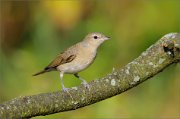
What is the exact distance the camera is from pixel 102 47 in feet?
26.1

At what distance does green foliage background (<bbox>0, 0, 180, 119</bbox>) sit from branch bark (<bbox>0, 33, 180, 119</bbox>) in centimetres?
283

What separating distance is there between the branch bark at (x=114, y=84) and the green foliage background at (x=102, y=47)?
111 inches

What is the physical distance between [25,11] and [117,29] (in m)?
1.20

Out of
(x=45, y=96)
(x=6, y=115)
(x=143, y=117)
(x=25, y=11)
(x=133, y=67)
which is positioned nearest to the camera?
(x=6, y=115)

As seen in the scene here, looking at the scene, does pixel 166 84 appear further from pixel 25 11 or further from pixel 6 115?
pixel 6 115

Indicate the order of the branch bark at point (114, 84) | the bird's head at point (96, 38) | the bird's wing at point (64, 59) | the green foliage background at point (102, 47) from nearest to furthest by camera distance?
the branch bark at point (114, 84), the bird's wing at point (64, 59), the bird's head at point (96, 38), the green foliage background at point (102, 47)

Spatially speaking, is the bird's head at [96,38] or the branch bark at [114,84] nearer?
the branch bark at [114,84]

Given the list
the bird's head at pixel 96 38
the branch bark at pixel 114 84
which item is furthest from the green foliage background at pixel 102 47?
the branch bark at pixel 114 84

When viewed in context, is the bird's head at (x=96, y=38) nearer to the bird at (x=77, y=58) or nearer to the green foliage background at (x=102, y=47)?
the bird at (x=77, y=58)

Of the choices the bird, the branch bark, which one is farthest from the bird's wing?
the branch bark

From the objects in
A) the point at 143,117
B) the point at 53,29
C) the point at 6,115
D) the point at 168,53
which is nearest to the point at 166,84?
the point at 143,117

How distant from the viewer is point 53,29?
780 centimetres

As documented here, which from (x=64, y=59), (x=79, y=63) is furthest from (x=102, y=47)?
(x=79, y=63)

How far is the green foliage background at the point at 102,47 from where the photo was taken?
7402mm
